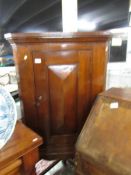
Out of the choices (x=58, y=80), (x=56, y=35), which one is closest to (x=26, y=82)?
(x=58, y=80)

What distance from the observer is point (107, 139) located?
0.94m

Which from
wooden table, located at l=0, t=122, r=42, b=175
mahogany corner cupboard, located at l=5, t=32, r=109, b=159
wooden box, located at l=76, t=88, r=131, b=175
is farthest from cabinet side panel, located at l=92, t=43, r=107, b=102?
wooden table, located at l=0, t=122, r=42, b=175

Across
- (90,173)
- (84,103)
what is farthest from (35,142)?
(84,103)

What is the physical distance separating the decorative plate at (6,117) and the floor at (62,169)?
1.23 metres

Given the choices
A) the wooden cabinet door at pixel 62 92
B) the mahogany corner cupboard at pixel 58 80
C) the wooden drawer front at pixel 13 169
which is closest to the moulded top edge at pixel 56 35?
the mahogany corner cupboard at pixel 58 80

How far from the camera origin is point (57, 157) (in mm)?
1352

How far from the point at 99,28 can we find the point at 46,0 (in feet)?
1.93

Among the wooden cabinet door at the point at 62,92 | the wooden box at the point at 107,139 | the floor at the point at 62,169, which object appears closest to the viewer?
the wooden box at the point at 107,139

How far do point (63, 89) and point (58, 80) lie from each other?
0.08 metres

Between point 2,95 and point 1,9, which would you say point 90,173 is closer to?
point 2,95

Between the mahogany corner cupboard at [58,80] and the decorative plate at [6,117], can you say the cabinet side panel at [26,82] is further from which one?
the decorative plate at [6,117]

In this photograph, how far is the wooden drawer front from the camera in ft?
2.28

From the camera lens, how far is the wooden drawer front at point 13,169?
2.28 feet

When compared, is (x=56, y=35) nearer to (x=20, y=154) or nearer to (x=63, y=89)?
(x=63, y=89)
